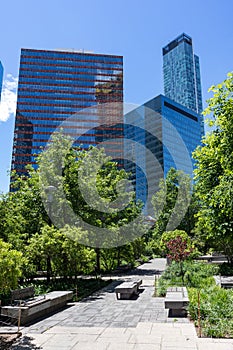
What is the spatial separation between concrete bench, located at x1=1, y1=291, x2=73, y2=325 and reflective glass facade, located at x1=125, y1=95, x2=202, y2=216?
83.5 metres

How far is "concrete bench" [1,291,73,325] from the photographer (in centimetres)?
816

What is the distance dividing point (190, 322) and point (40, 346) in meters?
3.88

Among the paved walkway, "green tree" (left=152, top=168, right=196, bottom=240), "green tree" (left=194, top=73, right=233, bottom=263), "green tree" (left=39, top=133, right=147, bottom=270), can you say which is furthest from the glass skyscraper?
the paved walkway

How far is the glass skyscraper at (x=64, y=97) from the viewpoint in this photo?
93250mm

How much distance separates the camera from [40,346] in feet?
20.8

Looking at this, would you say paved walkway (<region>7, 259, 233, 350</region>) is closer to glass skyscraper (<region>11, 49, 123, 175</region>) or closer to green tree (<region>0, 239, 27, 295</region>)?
green tree (<region>0, 239, 27, 295</region>)

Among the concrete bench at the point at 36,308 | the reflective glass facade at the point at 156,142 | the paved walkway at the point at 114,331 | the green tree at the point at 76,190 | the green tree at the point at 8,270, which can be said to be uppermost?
the reflective glass facade at the point at 156,142

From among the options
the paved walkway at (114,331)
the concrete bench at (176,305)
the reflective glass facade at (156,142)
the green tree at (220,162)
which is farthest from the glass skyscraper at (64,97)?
the concrete bench at (176,305)

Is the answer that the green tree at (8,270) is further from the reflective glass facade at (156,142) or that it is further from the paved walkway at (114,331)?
the reflective glass facade at (156,142)

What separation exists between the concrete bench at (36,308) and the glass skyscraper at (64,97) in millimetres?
82201

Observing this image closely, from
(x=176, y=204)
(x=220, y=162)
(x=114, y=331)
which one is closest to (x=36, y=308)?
(x=114, y=331)

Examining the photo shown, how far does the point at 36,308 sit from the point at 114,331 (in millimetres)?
2608

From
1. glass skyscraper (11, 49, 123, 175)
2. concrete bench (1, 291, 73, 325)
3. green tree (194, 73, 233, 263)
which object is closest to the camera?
concrete bench (1, 291, 73, 325)

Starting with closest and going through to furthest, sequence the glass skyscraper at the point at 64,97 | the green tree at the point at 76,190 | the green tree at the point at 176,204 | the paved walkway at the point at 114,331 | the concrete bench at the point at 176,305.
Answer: the paved walkway at the point at 114,331
the concrete bench at the point at 176,305
the green tree at the point at 76,190
the green tree at the point at 176,204
the glass skyscraper at the point at 64,97
